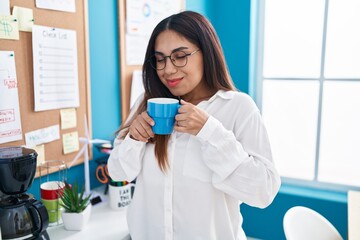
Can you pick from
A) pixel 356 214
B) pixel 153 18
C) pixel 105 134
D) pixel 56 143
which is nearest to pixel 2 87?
pixel 56 143

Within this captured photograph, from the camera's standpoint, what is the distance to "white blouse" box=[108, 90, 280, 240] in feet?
3.39

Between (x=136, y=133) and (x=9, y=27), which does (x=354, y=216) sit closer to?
(x=136, y=133)

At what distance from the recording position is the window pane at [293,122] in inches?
104

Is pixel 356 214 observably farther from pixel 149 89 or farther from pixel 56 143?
pixel 56 143

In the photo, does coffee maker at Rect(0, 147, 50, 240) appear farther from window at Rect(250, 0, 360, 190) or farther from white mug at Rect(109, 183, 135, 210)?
window at Rect(250, 0, 360, 190)

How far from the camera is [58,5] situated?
143cm

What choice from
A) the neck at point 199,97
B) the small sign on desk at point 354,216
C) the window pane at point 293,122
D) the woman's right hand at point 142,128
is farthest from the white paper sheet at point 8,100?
the window pane at point 293,122

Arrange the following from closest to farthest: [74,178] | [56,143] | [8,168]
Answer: [8,168]
[56,143]
[74,178]

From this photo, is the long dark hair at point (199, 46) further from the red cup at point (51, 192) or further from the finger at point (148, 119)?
the red cup at point (51, 192)

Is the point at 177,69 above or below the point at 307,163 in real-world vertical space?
above

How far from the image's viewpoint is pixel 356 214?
5.86ft

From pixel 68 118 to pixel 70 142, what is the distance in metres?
0.11

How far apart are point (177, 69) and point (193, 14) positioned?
21 centimetres

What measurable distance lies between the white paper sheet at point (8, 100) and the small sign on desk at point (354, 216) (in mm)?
1506
